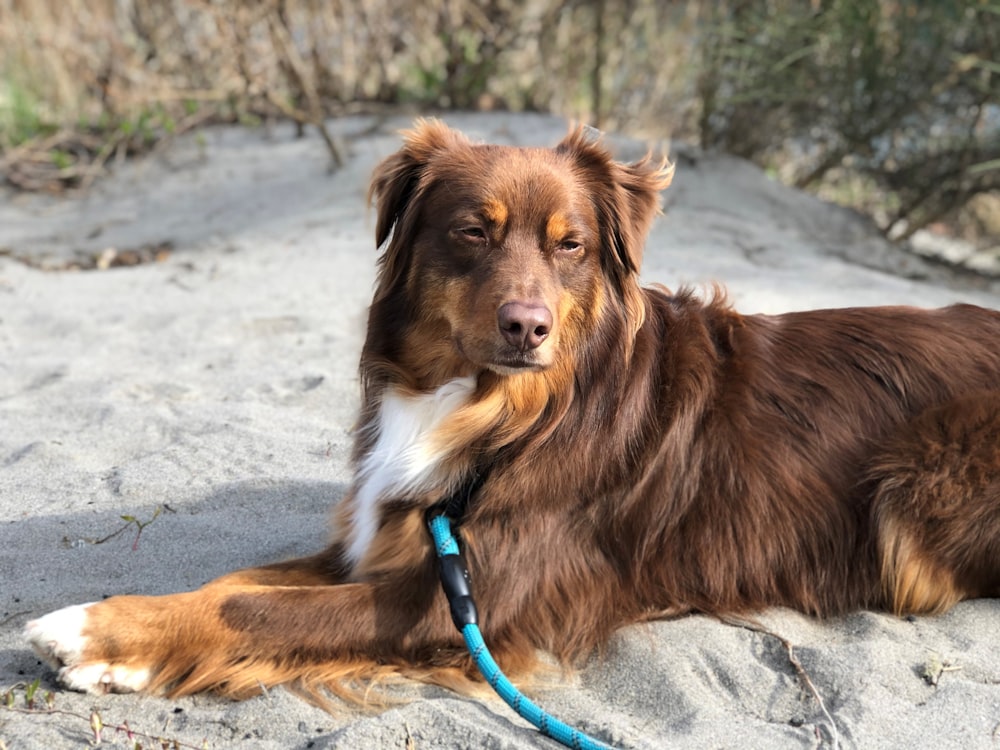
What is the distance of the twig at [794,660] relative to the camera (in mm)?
3067

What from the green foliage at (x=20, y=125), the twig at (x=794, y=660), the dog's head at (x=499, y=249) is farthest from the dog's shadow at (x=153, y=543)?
the green foliage at (x=20, y=125)

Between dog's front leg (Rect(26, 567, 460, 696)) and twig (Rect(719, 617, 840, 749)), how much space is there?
38.9 inches

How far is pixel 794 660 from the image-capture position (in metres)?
3.40

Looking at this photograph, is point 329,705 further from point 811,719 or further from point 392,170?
point 392,170

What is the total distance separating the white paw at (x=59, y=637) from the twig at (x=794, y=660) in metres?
2.07

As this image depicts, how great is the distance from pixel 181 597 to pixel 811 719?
6.36 feet

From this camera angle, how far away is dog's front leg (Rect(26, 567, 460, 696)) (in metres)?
3.13

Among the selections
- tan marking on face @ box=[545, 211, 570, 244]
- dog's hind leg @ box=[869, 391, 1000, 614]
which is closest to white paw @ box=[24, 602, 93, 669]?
tan marking on face @ box=[545, 211, 570, 244]

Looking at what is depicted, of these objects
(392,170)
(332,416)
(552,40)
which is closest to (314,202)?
(552,40)

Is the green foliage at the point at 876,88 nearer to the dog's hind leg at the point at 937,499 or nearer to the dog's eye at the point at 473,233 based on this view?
the dog's hind leg at the point at 937,499

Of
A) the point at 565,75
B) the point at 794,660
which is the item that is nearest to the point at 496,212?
the point at 794,660

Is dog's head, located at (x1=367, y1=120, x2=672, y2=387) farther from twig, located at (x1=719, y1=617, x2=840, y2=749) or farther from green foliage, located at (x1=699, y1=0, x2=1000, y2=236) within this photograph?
green foliage, located at (x1=699, y1=0, x2=1000, y2=236)

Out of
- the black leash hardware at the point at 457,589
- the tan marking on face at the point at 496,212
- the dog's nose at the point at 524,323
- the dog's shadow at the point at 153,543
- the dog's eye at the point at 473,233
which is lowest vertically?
the dog's shadow at the point at 153,543

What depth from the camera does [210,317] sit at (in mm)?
6996
